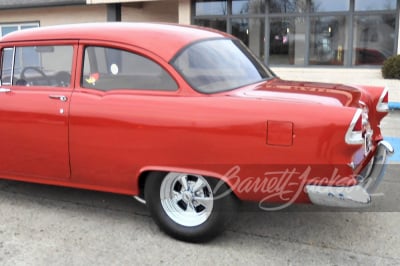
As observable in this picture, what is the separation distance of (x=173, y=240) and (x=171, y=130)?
0.92 metres

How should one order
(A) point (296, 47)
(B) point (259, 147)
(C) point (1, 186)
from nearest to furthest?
1. (B) point (259, 147)
2. (C) point (1, 186)
3. (A) point (296, 47)

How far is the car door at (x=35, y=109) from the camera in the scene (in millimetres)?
4105

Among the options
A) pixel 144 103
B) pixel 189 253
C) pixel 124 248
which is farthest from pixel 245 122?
pixel 124 248

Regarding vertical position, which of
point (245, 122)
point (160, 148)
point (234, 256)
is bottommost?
point (234, 256)

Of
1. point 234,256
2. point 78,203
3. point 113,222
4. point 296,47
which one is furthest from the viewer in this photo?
point 296,47

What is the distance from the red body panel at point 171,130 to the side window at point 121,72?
0.06m

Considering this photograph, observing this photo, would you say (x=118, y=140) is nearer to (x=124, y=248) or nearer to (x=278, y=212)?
(x=124, y=248)

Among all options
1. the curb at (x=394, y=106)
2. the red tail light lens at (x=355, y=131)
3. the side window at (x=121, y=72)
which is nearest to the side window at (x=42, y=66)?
the side window at (x=121, y=72)

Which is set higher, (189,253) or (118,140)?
(118,140)

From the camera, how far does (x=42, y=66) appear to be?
14.8 ft

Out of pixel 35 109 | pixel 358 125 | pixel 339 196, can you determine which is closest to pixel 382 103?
pixel 358 125

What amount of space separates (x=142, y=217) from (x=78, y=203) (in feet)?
2.57

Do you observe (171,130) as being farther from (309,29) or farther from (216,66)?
(309,29)

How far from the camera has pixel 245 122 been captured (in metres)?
3.36
